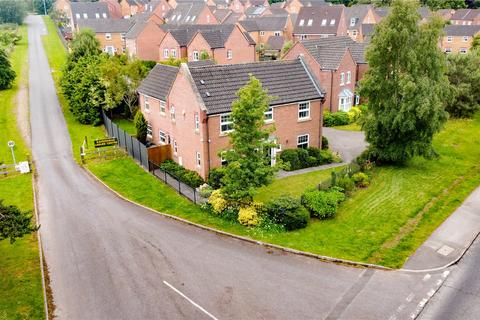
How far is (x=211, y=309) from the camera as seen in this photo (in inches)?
712

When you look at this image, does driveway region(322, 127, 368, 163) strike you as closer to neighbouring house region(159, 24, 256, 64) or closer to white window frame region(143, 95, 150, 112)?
white window frame region(143, 95, 150, 112)

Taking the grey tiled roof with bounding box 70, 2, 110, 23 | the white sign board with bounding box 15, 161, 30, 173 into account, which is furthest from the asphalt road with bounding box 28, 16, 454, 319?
the grey tiled roof with bounding box 70, 2, 110, 23

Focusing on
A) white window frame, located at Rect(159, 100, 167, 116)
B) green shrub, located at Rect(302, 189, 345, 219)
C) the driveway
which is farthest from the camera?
the driveway

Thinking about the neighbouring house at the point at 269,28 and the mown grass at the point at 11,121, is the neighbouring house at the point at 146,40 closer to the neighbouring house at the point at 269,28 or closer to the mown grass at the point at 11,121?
the mown grass at the point at 11,121

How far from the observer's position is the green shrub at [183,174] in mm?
31375

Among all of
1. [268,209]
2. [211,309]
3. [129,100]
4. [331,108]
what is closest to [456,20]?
[331,108]

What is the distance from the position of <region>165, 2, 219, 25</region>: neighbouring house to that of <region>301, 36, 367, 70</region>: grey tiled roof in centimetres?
5374

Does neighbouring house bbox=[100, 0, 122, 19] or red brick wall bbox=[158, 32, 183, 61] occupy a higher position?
neighbouring house bbox=[100, 0, 122, 19]

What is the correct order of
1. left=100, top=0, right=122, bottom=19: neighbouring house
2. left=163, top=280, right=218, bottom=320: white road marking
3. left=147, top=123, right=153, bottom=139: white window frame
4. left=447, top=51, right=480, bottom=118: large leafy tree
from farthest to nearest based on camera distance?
left=100, top=0, right=122, bottom=19: neighbouring house < left=447, top=51, right=480, bottom=118: large leafy tree < left=147, top=123, right=153, bottom=139: white window frame < left=163, top=280, right=218, bottom=320: white road marking

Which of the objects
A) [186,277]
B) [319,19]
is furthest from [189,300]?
[319,19]

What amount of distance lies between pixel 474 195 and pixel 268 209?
15.1 m

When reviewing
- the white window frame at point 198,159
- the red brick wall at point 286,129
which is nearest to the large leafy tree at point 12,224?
the white window frame at point 198,159

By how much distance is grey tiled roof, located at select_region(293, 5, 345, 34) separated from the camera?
9219 centimetres

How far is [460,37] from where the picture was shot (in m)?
93.2
